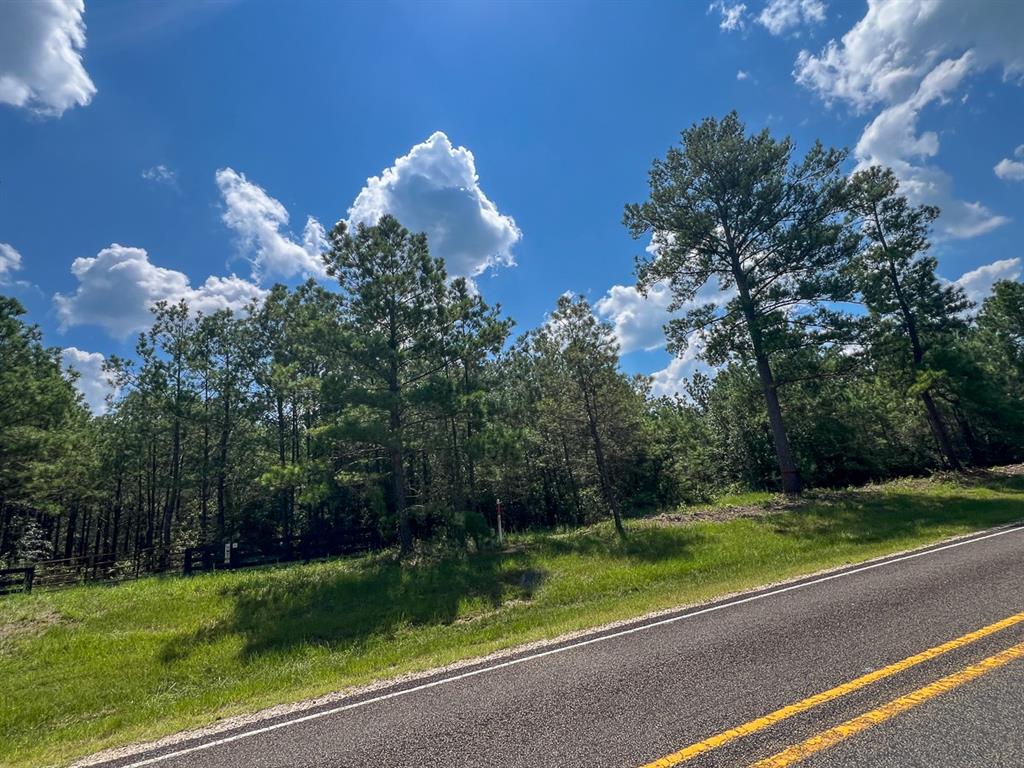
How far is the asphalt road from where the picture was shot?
386cm

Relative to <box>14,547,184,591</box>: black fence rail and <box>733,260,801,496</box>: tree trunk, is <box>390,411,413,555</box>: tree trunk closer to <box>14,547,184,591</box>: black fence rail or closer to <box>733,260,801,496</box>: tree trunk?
<box>14,547,184,591</box>: black fence rail

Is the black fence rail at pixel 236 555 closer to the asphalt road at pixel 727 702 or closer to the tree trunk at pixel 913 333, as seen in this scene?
the asphalt road at pixel 727 702

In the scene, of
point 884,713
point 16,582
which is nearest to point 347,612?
point 884,713

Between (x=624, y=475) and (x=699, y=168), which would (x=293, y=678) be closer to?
(x=699, y=168)

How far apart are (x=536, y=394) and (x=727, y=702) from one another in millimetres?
26853

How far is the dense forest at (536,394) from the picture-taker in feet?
55.7

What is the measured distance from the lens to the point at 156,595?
13.4 metres

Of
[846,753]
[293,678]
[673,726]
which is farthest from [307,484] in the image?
[846,753]

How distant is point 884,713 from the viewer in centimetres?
A: 414

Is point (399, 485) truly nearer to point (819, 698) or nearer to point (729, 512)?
point (729, 512)

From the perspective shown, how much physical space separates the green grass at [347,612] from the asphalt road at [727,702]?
166 cm

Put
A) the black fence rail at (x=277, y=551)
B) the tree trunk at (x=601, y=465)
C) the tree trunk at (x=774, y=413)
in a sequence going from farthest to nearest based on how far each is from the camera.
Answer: the tree trunk at (x=774, y=413)
the black fence rail at (x=277, y=551)
the tree trunk at (x=601, y=465)

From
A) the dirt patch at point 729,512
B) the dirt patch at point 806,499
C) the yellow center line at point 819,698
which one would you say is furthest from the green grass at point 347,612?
the yellow center line at point 819,698

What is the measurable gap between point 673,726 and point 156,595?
14723 millimetres
